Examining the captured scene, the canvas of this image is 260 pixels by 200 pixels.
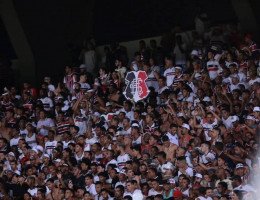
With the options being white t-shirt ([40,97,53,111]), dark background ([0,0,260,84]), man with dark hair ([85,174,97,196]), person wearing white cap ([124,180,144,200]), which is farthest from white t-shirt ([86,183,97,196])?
dark background ([0,0,260,84])

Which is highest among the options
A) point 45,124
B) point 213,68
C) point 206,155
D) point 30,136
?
point 213,68

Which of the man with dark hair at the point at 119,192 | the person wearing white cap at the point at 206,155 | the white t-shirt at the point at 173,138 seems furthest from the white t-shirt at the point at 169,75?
the man with dark hair at the point at 119,192

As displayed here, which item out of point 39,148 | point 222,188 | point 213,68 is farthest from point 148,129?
point 222,188

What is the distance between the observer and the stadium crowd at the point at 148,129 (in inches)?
635

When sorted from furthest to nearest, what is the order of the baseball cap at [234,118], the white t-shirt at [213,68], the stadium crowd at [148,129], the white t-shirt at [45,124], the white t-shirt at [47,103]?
1. the white t-shirt at [47,103]
2. the white t-shirt at [45,124]
3. the white t-shirt at [213,68]
4. the baseball cap at [234,118]
5. the stadium crowd at [148,129]

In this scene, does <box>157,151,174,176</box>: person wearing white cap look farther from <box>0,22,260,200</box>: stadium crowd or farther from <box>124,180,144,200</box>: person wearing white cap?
<box>124,180,144,200</box>: person wearing white cap

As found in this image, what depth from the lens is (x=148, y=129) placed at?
18234mm

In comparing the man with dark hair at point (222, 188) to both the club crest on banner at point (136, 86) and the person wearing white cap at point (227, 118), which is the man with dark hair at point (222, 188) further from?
the club crest on banner at point (136, 86)

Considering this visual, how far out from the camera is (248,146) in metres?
16.0

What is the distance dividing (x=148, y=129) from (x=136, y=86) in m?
0.97

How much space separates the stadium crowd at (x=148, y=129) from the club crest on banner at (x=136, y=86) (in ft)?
0.87

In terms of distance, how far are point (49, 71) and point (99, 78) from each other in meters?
3.39

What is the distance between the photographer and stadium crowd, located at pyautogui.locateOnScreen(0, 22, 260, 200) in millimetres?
16141

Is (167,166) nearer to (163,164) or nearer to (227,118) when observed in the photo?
(163,164)
